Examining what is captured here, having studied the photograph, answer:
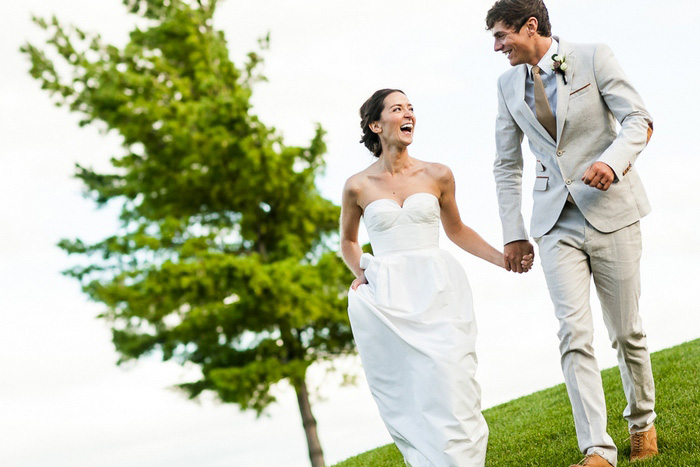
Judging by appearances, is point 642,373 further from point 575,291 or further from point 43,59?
point 43,59

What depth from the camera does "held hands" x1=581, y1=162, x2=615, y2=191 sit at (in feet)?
14.5

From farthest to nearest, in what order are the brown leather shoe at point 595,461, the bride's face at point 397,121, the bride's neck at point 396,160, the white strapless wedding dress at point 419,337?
the bride's neck at point 396,160, the bride's face at point 397,121, the brown leather shoe at point 595,461, the white strapless wedding dress at point 419,337

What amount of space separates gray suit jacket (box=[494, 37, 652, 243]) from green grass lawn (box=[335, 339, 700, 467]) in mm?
1629

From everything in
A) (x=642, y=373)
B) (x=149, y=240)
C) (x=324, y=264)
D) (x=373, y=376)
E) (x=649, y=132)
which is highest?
(x=149, y=240)

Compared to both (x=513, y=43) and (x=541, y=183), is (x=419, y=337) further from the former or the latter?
(x=513, y=43)

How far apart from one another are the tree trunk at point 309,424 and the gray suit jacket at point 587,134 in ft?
31.7

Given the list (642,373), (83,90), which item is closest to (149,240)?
(83,90)

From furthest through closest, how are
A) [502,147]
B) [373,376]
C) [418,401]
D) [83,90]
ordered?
[83,90] < [502,147] < [373,376] < [418,401]

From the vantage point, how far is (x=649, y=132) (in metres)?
4.81

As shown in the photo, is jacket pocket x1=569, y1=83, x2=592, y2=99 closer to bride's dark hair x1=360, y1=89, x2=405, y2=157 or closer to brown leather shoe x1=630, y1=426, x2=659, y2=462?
bride's dark hair x1=360, y1=89, x2=405, y2=157

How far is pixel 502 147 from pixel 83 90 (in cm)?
1205

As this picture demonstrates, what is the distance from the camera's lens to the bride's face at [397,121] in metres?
4.93

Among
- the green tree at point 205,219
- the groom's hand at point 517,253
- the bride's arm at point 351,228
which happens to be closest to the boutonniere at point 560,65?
the groom's hand at point 517,253

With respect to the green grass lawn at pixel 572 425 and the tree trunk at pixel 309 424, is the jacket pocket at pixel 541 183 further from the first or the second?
the tree trunk at pixel 309 424
